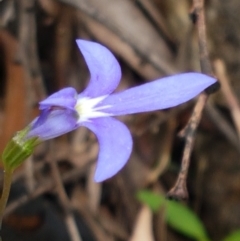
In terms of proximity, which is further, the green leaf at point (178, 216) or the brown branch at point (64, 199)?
the green leaf at point (178, 216)

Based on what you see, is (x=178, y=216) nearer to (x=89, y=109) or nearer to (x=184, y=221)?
(x=184, y=221)

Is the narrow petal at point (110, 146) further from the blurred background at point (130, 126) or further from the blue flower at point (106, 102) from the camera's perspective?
the blurred background at point (130, 126)

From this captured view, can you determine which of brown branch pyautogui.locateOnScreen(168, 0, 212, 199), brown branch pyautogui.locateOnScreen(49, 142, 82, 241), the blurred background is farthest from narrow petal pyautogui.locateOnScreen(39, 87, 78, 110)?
the blurred background

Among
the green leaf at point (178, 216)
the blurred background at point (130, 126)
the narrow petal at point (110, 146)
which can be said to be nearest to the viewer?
the narrow petal at point (110, 146)

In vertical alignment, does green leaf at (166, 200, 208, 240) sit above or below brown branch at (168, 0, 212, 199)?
below

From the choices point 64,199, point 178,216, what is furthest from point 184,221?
point 64,199

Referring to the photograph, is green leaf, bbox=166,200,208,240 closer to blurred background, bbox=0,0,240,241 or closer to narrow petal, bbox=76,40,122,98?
blurred background, bbox=0,0,240,241

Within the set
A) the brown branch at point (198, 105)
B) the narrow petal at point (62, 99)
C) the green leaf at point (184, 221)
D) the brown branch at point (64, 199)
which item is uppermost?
the narrow petal at point (62, 99)

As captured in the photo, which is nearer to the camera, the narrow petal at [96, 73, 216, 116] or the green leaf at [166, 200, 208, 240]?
the narrow petal at [96, 73, 216, 116]

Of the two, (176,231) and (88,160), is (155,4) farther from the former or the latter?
(176,231)

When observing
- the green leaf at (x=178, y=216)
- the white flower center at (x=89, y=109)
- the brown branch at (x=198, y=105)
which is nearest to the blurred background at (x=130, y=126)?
the green leaf at (x=178, y=216)
